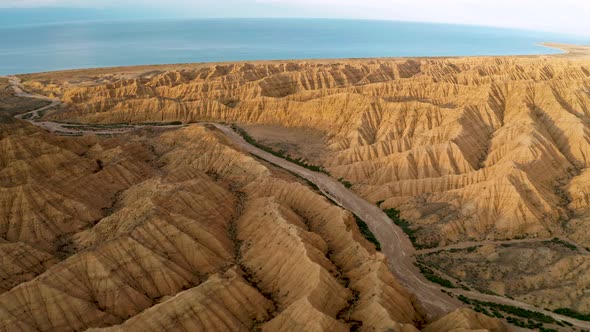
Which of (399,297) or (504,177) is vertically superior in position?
(504,177)

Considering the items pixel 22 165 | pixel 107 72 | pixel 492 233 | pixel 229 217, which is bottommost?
pixel 492 233

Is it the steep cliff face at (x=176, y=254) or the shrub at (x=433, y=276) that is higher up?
the steep cliff face at (x=176, y=254)

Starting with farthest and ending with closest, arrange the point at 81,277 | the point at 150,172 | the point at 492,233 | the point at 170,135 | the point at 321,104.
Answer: the point at 321,104, the point at 170,135, the point at 150,172, the point at 492,233, the point at 81,277

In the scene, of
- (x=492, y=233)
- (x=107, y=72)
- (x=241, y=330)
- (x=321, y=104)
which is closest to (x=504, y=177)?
(x=492, y=233)

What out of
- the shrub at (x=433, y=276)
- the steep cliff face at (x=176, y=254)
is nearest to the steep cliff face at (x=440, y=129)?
the shrub at (x=433, y=276)

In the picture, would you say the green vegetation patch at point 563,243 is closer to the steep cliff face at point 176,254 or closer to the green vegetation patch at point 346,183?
the steep cliff face at point 176,254

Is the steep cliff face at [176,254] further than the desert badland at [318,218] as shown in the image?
No

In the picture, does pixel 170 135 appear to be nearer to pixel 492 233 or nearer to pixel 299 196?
pixel 299 196
